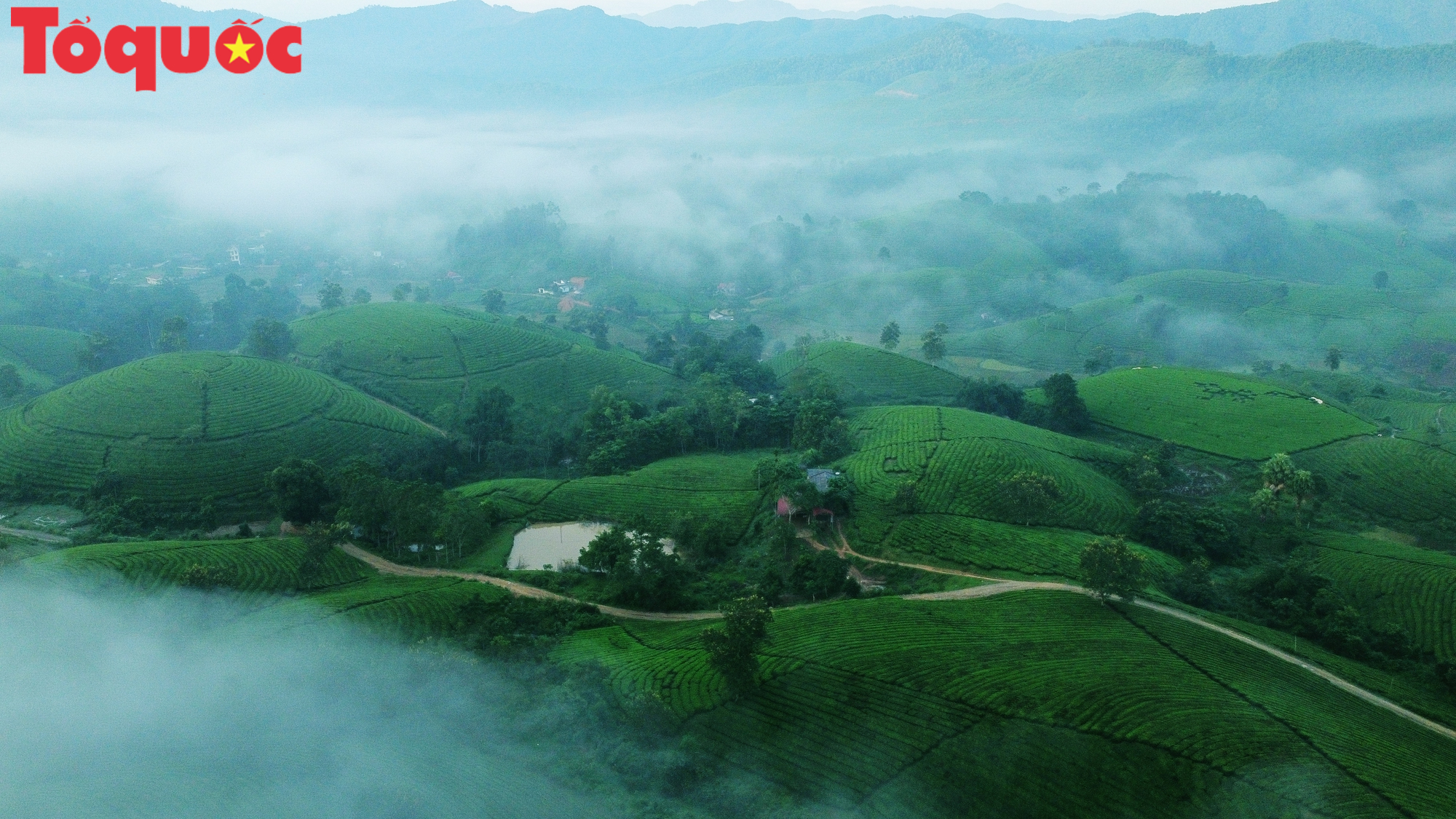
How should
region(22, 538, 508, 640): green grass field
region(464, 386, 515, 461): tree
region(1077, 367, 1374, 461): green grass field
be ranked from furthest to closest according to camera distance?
region(464, 386, 515, 461): tree, region(1077, 367, 1374, 461): green grass field, region(22, 538, 508, 640): green grass field

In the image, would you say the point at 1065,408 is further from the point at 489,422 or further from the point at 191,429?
the point at 191,429

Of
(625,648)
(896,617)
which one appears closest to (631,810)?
(625,648)

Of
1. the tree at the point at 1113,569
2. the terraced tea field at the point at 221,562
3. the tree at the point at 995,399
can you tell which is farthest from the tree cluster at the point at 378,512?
the tree at the point at 995,399

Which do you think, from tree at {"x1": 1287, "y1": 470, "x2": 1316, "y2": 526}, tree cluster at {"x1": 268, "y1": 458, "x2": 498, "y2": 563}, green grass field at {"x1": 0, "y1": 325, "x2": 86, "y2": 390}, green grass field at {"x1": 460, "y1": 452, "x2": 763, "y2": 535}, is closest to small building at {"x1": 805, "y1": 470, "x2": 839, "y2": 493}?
green grass field at {"x1": 460, "y1": 452, "x2": 763, "y2": 535}

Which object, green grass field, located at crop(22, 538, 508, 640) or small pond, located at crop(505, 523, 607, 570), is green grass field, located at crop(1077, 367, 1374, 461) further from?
green grass field, located at crop(22, 538, 508, 640)

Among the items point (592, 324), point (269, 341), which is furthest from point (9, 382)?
point (592, 324)

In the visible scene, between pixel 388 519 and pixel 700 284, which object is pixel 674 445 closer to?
pixel 388 519

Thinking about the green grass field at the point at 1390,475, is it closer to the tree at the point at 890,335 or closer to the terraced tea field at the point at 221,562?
the tree at the point at 890,335

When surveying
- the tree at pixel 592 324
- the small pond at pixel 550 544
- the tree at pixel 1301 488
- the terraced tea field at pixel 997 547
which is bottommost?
the small pond at pixel 550 544
